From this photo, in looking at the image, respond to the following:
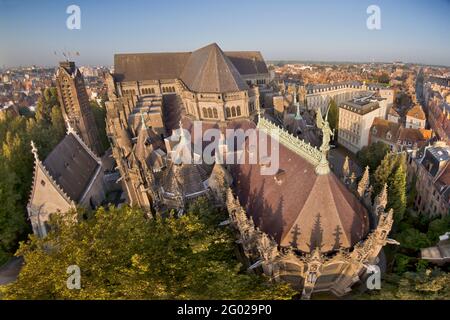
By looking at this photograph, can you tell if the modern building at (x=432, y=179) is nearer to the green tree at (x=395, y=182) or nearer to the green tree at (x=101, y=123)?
the green tree at (x=395, y=182)

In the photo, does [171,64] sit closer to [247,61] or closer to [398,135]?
[247,61]

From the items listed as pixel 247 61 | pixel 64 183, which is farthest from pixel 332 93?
pixel 64 183

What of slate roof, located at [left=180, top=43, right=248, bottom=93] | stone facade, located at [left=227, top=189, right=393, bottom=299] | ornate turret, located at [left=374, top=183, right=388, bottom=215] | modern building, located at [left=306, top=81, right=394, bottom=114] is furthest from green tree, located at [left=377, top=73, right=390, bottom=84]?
stone facade, located at [left=227, top=189, right=393, bottom=299]

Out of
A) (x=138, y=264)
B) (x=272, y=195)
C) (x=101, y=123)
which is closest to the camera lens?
(x=138, y=264)

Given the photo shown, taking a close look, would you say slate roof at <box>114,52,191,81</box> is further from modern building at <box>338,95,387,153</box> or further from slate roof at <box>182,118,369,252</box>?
slate roof at <box>182,118,369,252</box>
